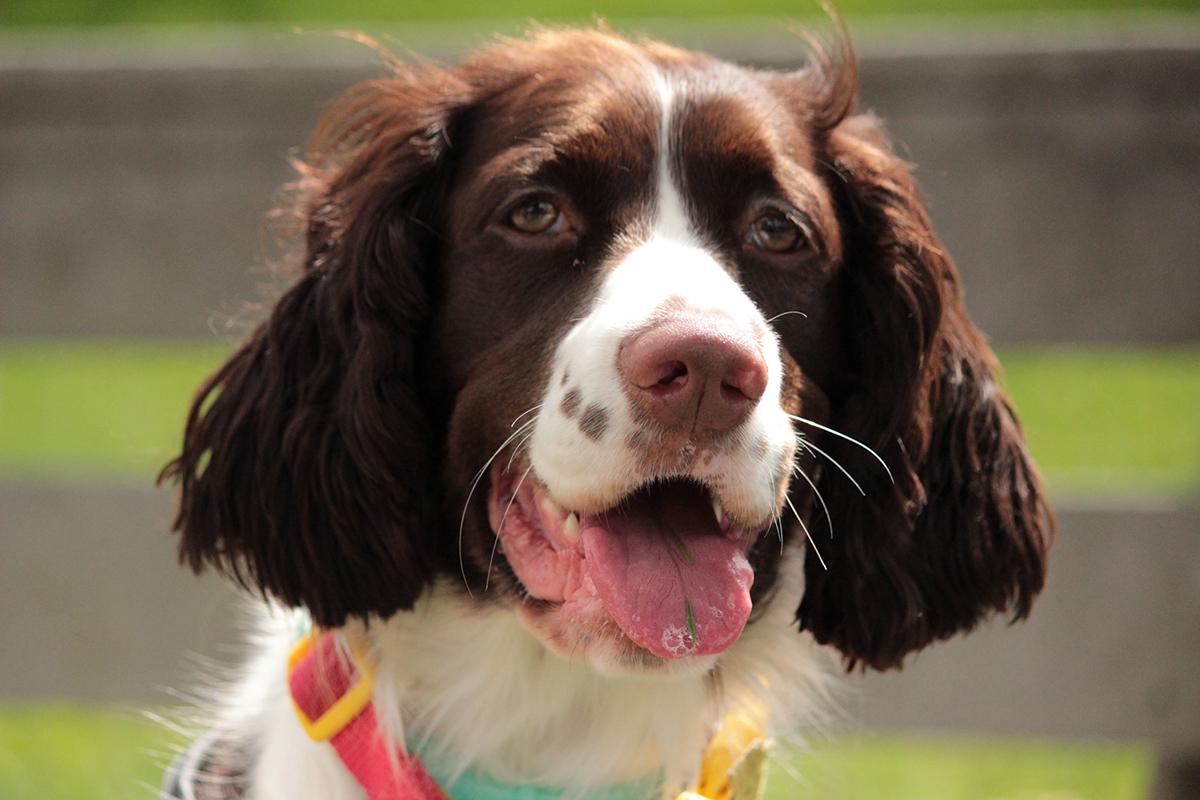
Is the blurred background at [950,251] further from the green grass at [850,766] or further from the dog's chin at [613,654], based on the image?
the dog's chin at [613,654]

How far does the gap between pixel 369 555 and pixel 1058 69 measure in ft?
8.59

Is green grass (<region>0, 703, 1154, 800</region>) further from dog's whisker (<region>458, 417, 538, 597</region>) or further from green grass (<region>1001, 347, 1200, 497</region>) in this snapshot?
green grass (<region>1001, 347, 1200, 497</region>)

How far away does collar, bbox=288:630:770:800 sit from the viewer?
7.29ft

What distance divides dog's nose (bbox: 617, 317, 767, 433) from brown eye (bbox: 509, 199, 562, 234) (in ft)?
1.42

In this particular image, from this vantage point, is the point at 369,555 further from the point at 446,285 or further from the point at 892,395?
the point at 892,395

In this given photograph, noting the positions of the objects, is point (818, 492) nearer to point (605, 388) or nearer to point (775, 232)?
point (775, 232)

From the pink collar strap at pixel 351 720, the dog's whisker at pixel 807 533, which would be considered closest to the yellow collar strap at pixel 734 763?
the dog's whisker at pixel 807 533

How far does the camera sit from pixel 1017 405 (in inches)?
338

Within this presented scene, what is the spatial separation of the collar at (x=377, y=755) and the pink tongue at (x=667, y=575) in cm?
35

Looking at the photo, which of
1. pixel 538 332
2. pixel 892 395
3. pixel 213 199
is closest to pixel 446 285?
pixel 538 332

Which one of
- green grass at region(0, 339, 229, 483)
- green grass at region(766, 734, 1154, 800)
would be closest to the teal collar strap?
green grass at region(766, 734, 1154, 800)

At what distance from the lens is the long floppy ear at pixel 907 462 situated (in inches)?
94.7

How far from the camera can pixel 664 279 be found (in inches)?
79.9

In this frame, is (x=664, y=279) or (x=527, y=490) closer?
(x=664, y=279)
